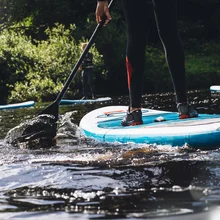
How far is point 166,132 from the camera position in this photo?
3182mm

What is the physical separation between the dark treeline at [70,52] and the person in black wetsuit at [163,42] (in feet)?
34.8

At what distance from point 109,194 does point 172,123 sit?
4.64 ft

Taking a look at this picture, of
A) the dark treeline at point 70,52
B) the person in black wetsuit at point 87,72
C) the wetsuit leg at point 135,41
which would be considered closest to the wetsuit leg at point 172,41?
the wetsuit leg at point 135,41

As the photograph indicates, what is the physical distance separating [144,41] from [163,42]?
0.13 metres

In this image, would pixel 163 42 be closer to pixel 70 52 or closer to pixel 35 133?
pixel 35 133

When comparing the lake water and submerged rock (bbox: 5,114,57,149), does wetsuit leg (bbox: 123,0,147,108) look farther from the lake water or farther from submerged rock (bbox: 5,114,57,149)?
submerged rock (bbox: 5,114,57,149)

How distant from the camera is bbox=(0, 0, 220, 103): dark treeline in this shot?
15.1m

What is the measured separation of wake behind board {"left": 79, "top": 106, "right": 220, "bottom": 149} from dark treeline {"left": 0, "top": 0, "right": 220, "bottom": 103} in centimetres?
1034

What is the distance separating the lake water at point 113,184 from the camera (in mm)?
1866

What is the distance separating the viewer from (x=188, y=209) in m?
1.80

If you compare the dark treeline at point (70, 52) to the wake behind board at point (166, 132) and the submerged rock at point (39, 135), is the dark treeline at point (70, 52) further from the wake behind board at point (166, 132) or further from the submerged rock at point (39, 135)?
the wake behind board at point (166, 132)

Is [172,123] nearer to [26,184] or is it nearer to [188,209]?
[26,184]

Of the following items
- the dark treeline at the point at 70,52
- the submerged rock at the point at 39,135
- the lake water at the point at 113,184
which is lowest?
the lake water at the point at 113,184

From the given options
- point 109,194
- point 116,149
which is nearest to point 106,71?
point 116,149
